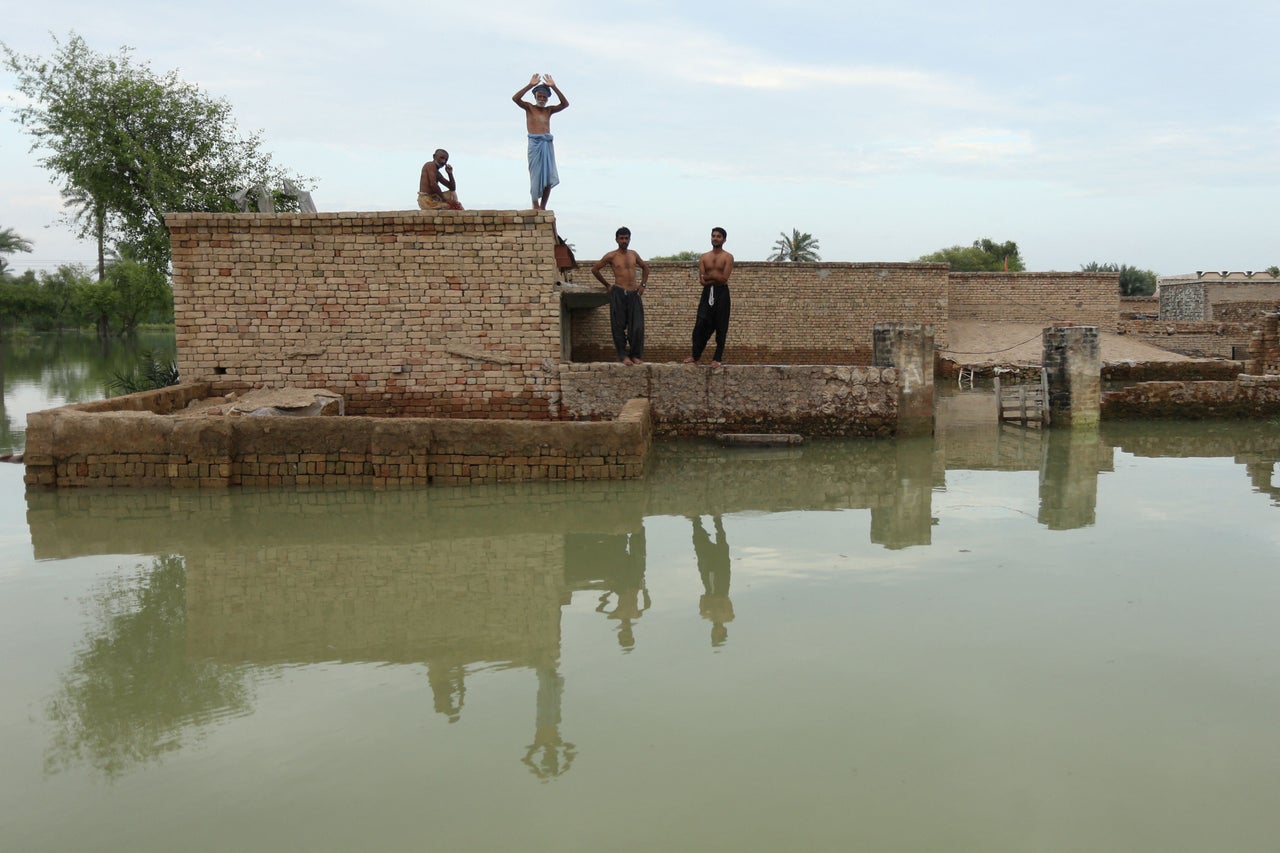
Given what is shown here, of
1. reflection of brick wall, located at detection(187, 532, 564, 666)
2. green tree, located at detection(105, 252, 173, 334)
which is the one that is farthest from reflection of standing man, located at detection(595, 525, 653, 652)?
green tree, located at detection(105, 252, 173, 334)

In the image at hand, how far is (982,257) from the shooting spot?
4703 centimetres

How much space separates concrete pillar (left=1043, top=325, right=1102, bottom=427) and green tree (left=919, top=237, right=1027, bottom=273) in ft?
119

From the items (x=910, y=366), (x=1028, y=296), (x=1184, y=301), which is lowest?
(x=910, y=366)

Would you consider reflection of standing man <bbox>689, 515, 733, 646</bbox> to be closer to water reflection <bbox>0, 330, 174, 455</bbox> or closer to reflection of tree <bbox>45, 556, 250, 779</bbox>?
reflection of tree <bbox>45, 556, 250, 779</bbox>

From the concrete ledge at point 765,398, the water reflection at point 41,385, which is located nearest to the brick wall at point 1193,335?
the concrete ledge at point 765,398

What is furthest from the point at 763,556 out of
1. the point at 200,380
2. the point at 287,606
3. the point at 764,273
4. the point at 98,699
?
the point at 764,273

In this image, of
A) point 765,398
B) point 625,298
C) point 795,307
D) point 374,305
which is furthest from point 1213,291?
point 374,305

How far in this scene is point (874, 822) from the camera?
103 inches

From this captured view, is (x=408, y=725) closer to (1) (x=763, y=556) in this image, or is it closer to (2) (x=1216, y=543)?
(1) (x=763, y=556)

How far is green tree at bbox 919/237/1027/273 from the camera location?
45.9 m

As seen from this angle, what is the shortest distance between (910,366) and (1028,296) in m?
14.5

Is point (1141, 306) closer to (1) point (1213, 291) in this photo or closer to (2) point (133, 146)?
(1) point (1213, 291)

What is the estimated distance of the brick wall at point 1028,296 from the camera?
22562 millimetres

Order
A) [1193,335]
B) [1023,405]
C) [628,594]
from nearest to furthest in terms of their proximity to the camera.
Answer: [628,594] < [1023,405] < [1193,335]
